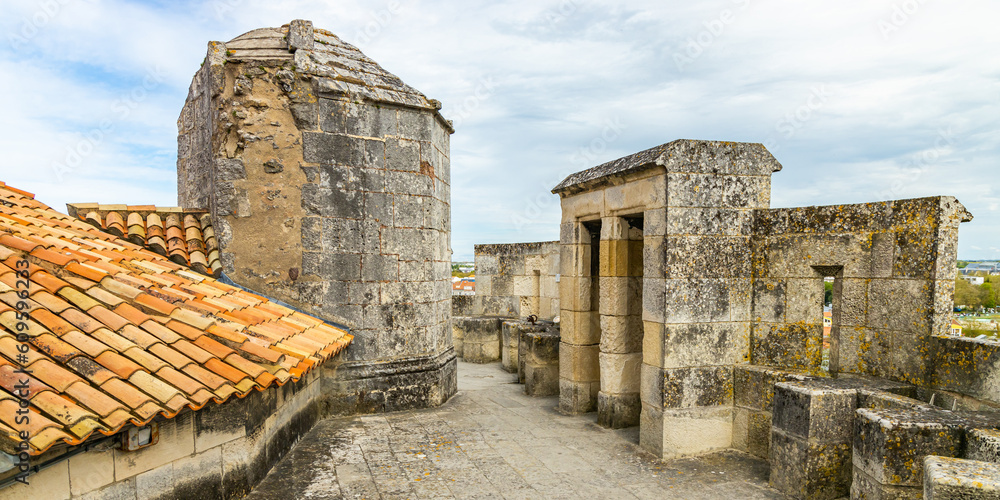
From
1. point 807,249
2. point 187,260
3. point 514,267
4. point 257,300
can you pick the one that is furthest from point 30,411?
point 514,267

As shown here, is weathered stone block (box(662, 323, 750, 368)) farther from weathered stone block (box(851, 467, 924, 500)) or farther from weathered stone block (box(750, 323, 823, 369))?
weathered stone block (box(851, 467, 924, 500))

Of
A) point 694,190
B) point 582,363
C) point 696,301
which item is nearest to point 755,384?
point 696,301

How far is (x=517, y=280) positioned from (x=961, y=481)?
9020 mm

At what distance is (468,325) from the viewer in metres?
10.9

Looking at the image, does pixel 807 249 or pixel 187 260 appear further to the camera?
pixel 187 260

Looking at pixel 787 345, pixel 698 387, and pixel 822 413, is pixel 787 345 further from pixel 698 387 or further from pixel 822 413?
pixel 822 413

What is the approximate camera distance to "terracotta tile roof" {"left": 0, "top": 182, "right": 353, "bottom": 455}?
9.13ft

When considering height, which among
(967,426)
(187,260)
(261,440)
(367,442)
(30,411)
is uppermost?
(187,260)

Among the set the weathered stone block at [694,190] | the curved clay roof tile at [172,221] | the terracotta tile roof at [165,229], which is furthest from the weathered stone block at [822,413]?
the curved clay roof tile at [172,221]

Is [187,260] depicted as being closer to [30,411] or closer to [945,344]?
[30,411]

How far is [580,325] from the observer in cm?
674

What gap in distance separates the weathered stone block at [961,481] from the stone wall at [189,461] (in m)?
4.28

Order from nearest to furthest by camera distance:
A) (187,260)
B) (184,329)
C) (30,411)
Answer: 1. (30,411)
2. (184,329)
3. (187,260)

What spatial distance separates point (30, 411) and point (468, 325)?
28.0 feet
